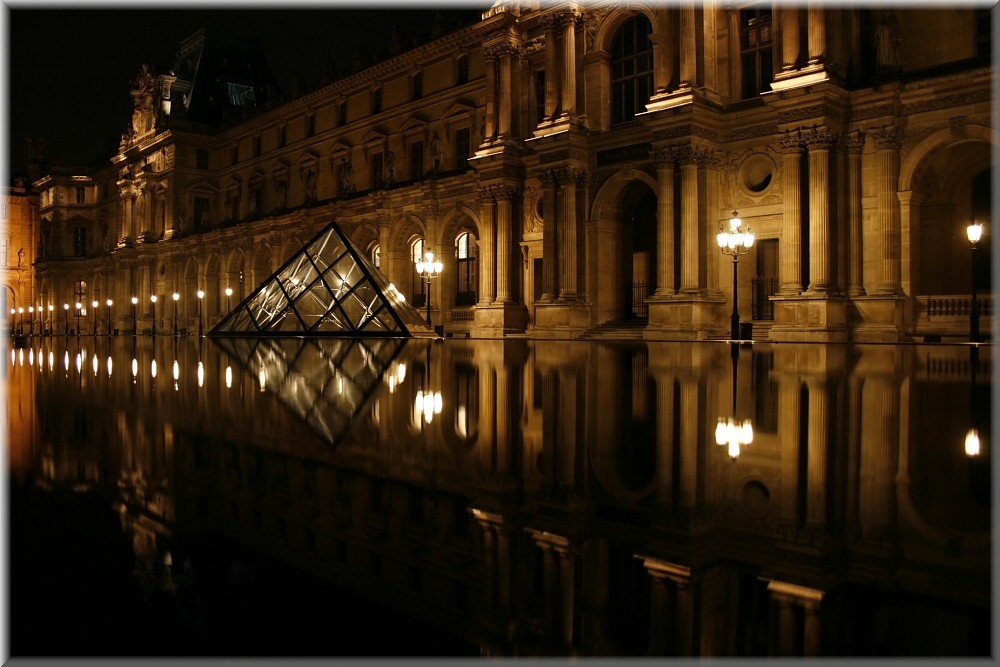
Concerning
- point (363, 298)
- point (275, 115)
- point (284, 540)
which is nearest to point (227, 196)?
point (275, 115)

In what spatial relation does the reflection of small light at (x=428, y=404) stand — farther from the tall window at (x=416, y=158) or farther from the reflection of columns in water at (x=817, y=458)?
the tall window at (x=416, y=158)

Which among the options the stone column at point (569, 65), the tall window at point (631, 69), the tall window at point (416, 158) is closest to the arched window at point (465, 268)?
the tall window at point (416, 158)

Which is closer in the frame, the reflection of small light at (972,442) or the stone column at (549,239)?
the reflection of small light at (972,442)

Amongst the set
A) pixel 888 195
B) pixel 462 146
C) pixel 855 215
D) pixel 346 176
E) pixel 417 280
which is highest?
pixel 462 146

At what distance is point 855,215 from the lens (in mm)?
20578

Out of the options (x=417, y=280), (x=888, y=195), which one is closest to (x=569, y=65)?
(x=888, y=195)

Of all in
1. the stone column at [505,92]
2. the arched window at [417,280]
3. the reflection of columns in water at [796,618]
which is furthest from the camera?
the arched window at [417,280]

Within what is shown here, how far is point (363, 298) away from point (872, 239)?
14.4 meters

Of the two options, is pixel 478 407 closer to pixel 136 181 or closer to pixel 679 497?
pixel 679 497

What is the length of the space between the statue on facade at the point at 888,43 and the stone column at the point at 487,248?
13.0 m

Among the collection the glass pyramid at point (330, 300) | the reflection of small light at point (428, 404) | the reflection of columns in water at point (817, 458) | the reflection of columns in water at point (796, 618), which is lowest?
the reflection of columns in water at point (796, 618)

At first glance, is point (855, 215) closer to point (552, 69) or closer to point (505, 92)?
point (552, 69)

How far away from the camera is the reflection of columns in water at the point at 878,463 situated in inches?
101

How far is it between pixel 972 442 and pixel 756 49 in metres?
21.5
